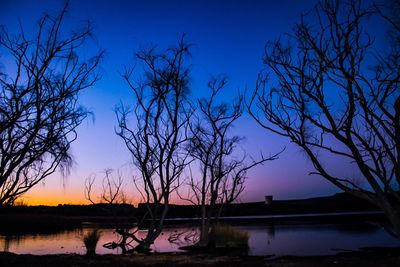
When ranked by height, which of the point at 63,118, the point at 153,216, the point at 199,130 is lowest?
the point at 153,216

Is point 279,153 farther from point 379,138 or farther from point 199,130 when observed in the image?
point 379,138

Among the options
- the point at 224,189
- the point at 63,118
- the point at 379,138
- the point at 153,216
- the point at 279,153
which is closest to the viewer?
the point at 63,118

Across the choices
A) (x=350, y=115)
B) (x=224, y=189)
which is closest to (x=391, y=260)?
(x=350, y=115)

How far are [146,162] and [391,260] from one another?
11.5m

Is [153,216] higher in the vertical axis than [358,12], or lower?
lower

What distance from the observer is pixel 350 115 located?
582 inches

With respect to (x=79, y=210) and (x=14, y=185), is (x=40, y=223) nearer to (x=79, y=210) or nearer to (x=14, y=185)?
(x=79, y=210)

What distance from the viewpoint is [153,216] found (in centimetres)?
2058

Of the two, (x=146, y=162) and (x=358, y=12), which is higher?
(x=358, y=12)

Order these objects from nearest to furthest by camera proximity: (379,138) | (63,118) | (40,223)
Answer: (63,118) < (379,138) < (40,223)

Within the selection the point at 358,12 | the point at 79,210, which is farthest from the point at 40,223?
the point at 358,12

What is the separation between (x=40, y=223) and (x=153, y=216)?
43277 millimetres

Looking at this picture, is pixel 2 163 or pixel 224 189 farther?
pixel 224 189

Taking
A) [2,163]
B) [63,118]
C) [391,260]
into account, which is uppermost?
[63,118]
